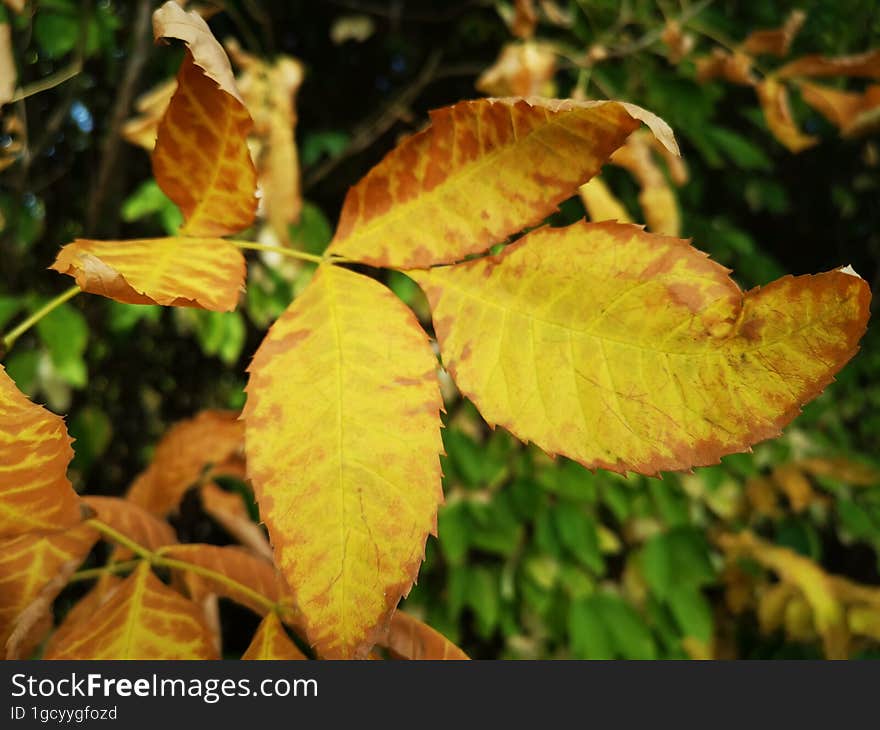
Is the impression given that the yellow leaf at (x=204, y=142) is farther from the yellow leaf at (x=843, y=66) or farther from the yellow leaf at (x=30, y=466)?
the yellow leaf at (x=843, y=66)

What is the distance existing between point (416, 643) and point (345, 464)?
0.13 m

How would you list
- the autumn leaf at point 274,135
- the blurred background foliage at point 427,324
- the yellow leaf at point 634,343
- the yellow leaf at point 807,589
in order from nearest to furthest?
1. the yellow leaf at point 634,343
2. the autumn leaf at point 274,135
3. the blurred background foliage at point 427,324
4. the yellow leaf at point 807,589

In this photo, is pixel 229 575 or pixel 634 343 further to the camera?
pixel 229 575

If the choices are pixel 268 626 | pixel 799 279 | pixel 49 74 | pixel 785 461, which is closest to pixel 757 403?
pixel 799 279

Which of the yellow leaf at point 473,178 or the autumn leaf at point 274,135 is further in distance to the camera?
the autumn leaf at point 274,135

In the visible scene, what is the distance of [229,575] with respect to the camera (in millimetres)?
349

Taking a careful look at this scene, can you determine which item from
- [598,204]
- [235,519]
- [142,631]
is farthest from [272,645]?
[598,204]

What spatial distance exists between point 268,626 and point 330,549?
0.35 ft

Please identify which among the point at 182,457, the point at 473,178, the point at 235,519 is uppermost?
the point at 473,178

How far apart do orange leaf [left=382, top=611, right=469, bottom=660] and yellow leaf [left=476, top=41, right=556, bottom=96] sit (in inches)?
20.7

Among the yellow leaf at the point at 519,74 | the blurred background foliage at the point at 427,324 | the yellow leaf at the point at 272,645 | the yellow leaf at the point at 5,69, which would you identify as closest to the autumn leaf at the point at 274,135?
the blurred background foliage at the point at 427,324

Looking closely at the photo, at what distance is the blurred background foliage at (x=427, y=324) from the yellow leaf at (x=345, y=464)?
0.64 metres

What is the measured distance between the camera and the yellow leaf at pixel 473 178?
248 millimetres

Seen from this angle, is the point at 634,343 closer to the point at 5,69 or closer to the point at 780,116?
the point at 5,69
